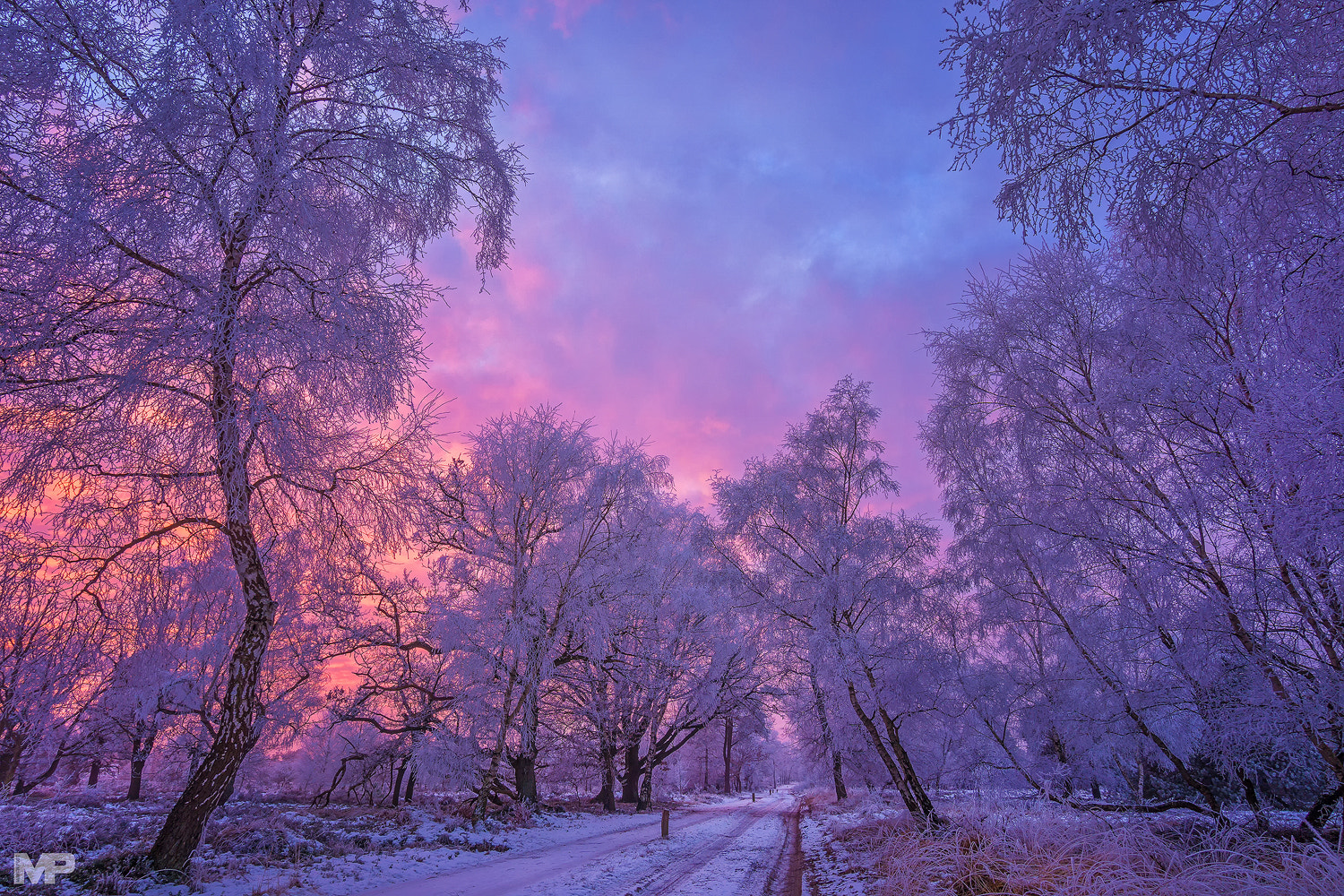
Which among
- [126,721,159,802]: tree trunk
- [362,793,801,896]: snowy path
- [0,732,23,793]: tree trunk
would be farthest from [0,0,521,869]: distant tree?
[126,721,159,802]: tree trunk

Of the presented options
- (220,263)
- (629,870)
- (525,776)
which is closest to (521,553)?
(525,776)

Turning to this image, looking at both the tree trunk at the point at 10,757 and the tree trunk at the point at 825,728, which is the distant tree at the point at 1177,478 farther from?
the tree trunk at the point at 10,757

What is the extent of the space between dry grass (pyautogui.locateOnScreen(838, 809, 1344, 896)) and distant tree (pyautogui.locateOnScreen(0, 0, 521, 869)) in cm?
765

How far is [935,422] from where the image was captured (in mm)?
10484

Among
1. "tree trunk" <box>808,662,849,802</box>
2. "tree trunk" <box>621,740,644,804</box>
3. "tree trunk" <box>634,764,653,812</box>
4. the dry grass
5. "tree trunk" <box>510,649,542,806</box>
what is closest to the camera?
the dry grass

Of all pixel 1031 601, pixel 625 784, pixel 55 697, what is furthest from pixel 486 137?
pixel 625 784

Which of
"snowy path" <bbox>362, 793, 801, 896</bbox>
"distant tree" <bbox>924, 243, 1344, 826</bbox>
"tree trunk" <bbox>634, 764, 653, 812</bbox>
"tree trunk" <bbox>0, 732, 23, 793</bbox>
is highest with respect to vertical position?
"distant tree" <bbox>924, 243, 1344, 826</bbox>

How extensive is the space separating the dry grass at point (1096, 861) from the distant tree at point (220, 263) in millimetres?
7653

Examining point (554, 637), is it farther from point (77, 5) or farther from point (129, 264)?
point (77, 5)

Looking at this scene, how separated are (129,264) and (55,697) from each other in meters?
5.09

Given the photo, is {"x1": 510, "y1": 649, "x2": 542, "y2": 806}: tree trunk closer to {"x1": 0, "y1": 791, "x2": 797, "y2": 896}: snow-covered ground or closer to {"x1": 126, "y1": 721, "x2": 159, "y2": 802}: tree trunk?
{"x1": 0, "y1": 791, "x2": 797, "y2": 896}: snow-covered ground

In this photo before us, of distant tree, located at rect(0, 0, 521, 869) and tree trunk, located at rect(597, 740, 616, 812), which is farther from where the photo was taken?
tree trunk, located at rect(597, 740, 616, 812)

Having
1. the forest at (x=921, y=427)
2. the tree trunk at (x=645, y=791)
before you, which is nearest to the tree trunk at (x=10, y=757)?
the forest at (x=921, y=427)

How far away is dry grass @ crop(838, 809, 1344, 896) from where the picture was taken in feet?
11.4
